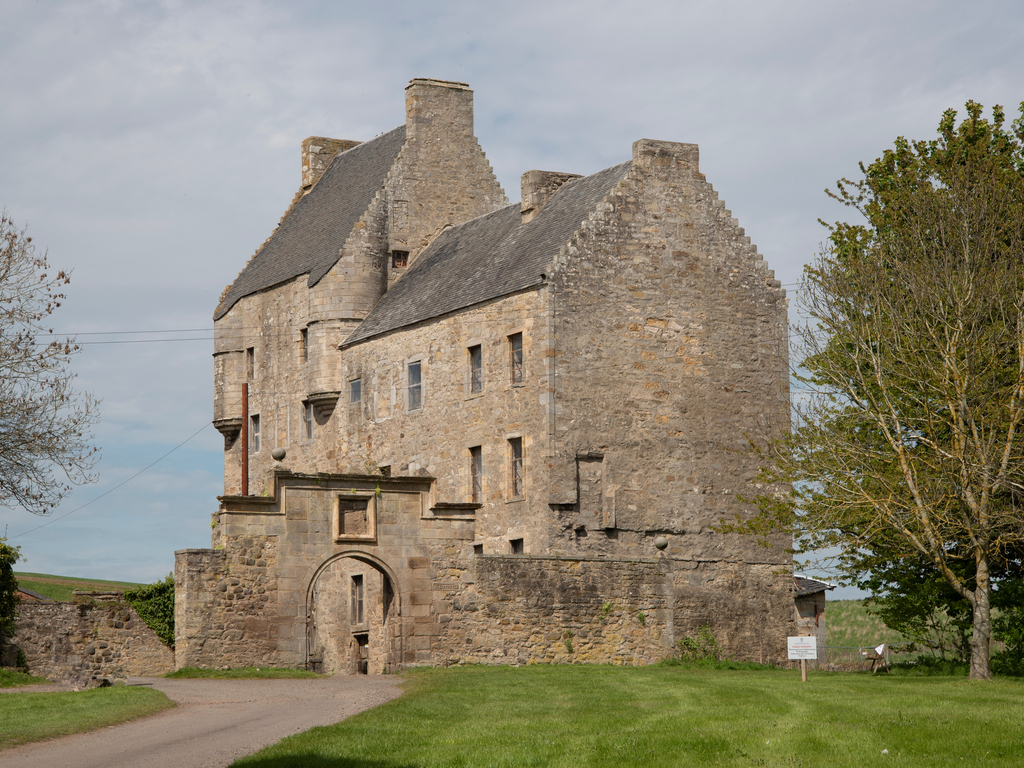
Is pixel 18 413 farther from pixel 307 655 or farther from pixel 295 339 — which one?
pixel 295 339

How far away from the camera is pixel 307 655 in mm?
28281

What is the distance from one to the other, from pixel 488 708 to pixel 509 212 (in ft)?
75.6

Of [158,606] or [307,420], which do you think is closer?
[158,606]

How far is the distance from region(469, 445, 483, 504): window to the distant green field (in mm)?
22185

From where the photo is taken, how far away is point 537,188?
127ft

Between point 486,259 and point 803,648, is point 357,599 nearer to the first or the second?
point 486,259

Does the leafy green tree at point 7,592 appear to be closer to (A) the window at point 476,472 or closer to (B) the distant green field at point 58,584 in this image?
(A) the window at point 476,472

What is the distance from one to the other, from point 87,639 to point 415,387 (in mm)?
10465

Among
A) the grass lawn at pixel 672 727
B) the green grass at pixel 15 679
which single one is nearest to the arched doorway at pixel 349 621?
the green grass at pixel 15 679

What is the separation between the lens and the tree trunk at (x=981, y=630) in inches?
966

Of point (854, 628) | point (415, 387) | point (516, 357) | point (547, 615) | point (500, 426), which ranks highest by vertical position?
point (516, 357)

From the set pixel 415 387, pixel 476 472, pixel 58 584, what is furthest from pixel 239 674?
pixel 58 584

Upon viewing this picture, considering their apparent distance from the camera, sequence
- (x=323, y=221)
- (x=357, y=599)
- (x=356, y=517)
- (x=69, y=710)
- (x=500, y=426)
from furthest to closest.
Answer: (x=323, y=221) → (x=357, y=599) → (x=500, y=426) → (x=356, y=517) → (x=69, y=710)

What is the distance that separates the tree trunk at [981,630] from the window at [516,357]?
12421 millimetres
